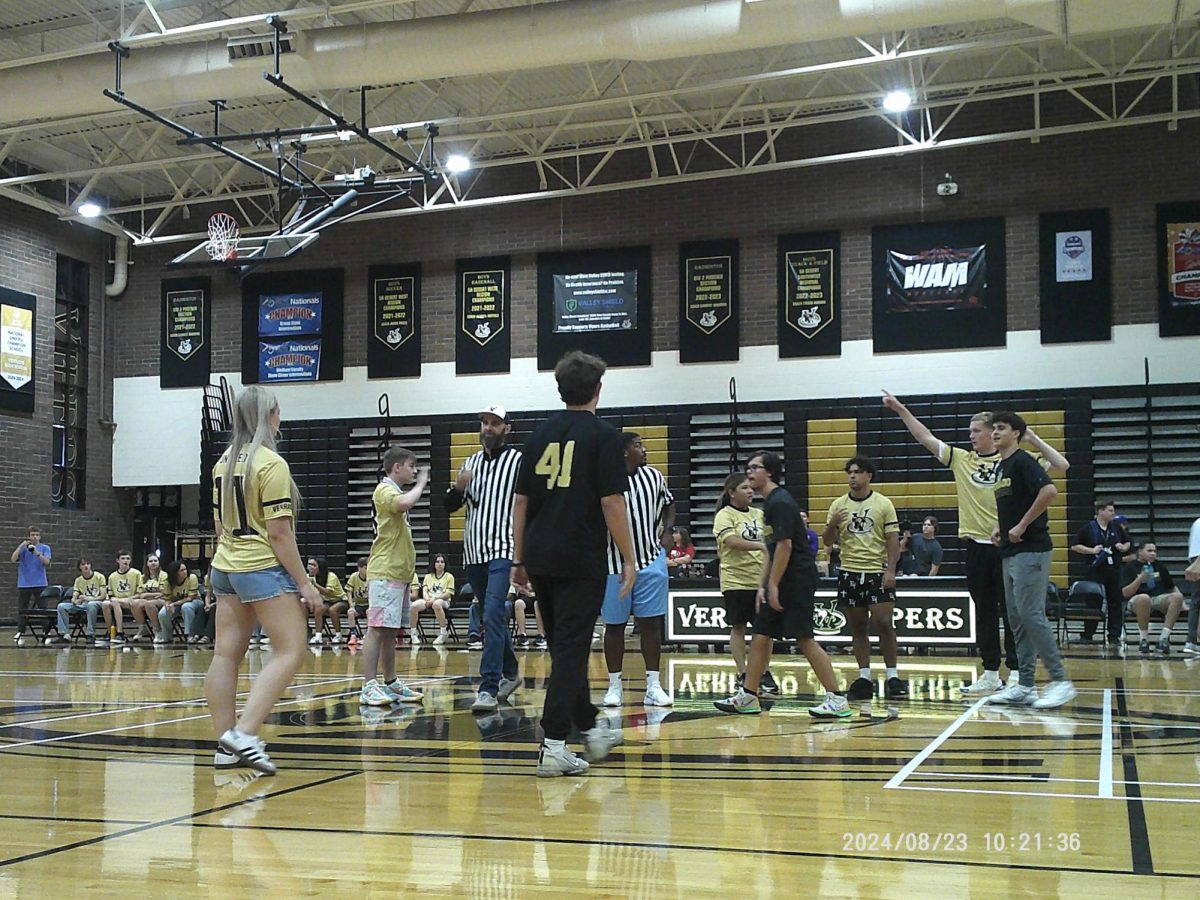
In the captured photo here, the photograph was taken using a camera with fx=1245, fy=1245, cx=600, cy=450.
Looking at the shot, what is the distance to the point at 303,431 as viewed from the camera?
2077cm

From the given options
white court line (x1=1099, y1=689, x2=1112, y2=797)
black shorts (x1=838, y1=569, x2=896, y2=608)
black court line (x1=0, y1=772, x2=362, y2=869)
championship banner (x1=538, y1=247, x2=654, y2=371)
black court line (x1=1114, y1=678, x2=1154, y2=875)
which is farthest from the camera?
championship banner (x1=538, y1=247, x2=654, y2=371)

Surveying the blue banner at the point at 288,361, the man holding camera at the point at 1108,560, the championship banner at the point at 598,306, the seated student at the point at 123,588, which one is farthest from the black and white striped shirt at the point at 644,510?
the blue banner at the point at 288,361

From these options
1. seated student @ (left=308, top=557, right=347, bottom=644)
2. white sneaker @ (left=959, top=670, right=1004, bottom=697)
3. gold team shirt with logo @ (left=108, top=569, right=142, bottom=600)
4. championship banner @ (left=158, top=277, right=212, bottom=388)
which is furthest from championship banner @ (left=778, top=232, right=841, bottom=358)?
white sneaker @ (left=959, top=670, right=1004, bottom=697)

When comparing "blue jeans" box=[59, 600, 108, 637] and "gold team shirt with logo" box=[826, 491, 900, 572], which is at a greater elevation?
→ "gold team shirt with logo" box=[826, 491, 900, 572]

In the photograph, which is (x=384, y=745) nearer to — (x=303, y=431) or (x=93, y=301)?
(x=303, y=431)

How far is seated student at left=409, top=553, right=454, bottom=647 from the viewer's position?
16.4m

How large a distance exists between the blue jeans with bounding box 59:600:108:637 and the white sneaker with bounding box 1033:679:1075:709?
45.2 feet

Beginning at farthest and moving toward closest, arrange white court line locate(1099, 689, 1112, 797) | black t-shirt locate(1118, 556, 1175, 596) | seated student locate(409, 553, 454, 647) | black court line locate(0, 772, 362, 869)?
seated student locate(409, 553, 454, 647)
black t-shirt locate(1118, 556, 1175, 596)
white court line locate(1099, 689, 1112, 797)
black court line locate(0, 772, 362, 869)

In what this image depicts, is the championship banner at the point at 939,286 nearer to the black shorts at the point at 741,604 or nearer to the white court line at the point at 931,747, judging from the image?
the black shorts at the point at 741,604

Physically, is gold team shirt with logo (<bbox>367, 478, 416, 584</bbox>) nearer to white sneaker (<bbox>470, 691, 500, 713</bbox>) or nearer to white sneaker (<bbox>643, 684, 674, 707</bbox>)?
white sneaker (<bbox>470, 691, 500, 713</bbox>)

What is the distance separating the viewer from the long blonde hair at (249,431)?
5.43m

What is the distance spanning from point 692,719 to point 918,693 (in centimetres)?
229

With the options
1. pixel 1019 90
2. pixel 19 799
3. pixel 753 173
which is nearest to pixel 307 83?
pixel 753 173

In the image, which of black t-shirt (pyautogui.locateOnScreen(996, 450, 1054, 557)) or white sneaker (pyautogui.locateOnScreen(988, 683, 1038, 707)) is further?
white sneaker (pyautogui.locateOnScreen(988, 683, 1038, 707))
